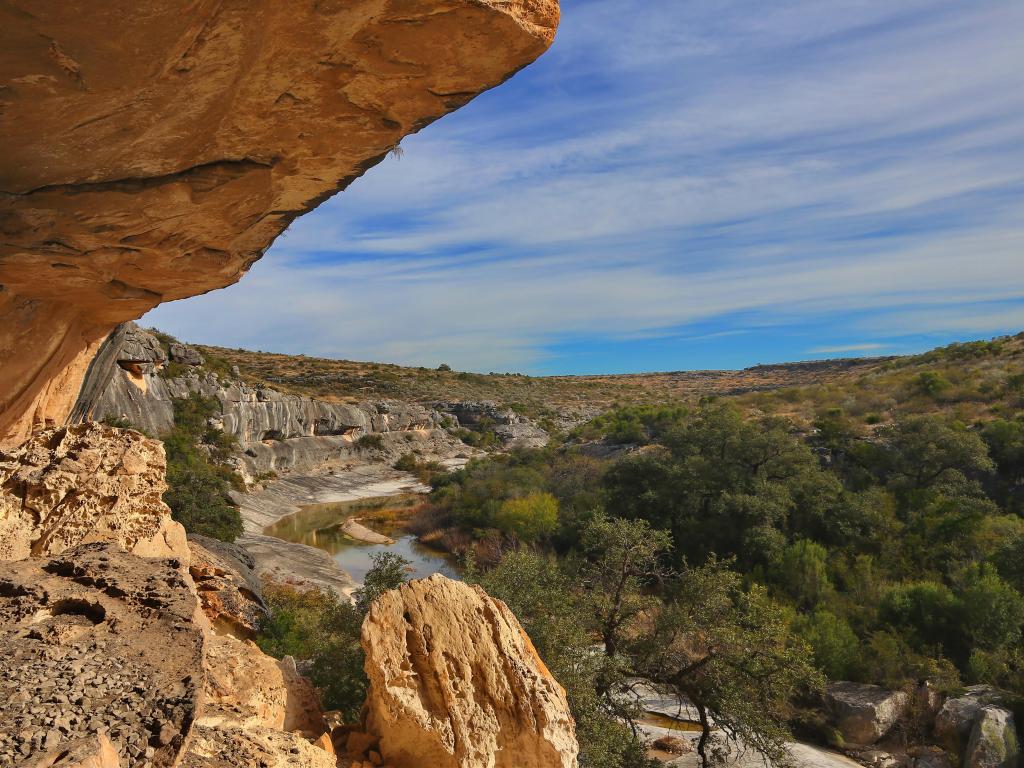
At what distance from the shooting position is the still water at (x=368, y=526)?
1096 inches

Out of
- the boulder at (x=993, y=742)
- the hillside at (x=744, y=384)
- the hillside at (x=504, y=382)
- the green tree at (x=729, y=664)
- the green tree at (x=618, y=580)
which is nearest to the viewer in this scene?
the green tree at (x=729, y=664)

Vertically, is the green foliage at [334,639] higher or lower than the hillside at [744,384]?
lower

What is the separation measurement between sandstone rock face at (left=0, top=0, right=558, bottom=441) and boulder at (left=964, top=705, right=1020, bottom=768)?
14820 millimetres

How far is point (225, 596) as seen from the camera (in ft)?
29.0

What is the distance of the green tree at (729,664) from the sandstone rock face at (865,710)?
1.56 m

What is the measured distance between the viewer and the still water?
27.8 meters

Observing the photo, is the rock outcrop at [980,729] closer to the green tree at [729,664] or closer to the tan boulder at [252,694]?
the green tree at [729,664]

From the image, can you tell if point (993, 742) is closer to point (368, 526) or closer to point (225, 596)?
point (225, 596)

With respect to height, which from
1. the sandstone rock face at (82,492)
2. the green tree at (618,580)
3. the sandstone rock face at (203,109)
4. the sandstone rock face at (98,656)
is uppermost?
the sandstone rock face at (203,109)

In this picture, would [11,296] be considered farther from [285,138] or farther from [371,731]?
[371,731]

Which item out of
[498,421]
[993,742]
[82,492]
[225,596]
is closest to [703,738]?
[993,742]

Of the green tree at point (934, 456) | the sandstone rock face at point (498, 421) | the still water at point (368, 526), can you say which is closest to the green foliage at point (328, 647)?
the still water at point (368, 526)

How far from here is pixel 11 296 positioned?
6715 mm

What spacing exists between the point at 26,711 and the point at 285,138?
12.0 ft
